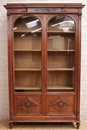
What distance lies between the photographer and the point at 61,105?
9.51ft

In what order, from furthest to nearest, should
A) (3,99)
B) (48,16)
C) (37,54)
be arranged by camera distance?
(3,99) → (37,54) → (48,16)

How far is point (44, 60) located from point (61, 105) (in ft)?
2.66

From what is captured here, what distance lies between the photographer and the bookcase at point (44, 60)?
9.12ft

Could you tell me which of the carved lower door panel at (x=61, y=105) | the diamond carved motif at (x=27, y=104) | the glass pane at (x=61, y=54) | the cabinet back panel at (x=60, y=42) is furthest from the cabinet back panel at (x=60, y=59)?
the diamond carved motif at (x=27, y=104)

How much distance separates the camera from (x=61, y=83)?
10.2 feet

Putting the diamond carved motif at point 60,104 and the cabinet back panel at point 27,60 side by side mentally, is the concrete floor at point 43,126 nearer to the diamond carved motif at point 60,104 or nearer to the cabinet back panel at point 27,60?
A: the diamond carved motif at point 60,104

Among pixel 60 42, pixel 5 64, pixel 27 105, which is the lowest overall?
pixel 27 105

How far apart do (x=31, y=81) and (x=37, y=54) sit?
0.51 m

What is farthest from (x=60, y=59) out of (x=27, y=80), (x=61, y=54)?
(x=27, y=80)

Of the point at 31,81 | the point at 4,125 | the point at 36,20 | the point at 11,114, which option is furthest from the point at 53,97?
the point at 36,20

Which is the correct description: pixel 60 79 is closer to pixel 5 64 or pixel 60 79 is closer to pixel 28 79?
pixel 28 79

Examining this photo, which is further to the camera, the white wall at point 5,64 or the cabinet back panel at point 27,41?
the white wall at point 5,64

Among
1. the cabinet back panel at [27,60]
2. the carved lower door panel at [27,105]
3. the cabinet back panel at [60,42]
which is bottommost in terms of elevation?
the carved lower door panel at [27,105]

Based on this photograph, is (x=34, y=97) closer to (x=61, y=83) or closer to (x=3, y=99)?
(x=61, y=83)
